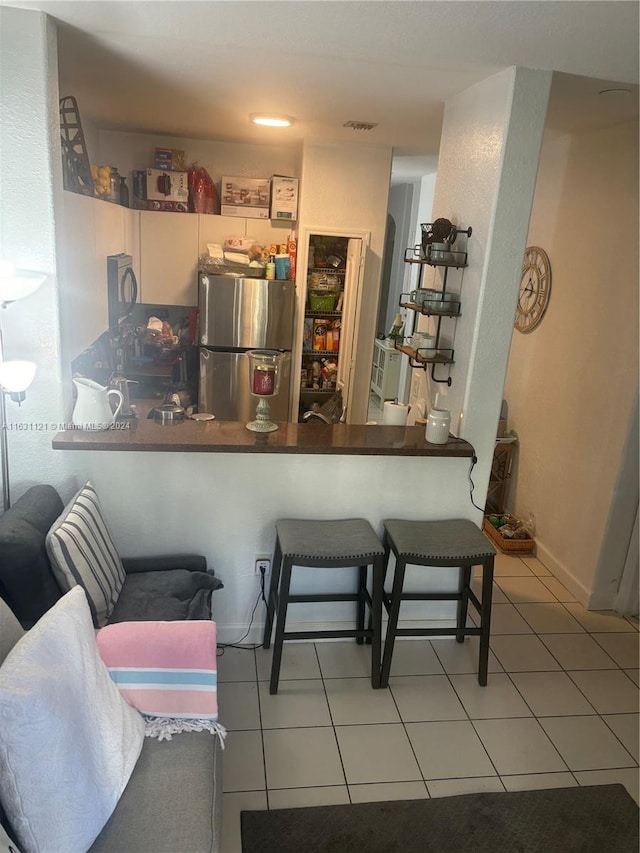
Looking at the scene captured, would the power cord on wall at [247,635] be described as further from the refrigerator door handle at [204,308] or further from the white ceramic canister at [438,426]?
the refrigerator door handle at [204,308]

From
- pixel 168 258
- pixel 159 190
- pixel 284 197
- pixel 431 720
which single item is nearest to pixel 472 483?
pixel 431 720

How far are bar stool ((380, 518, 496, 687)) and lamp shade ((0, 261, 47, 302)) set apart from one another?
164cm

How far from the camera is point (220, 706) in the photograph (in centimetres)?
239

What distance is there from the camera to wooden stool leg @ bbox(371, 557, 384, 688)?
8.00 ft

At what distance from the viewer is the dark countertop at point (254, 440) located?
93.0 inches

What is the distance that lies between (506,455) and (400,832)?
2613 mm

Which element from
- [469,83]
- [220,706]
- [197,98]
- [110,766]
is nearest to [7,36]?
[197,98]

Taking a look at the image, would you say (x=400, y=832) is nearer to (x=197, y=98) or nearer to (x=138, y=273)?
(x=197, y=98)

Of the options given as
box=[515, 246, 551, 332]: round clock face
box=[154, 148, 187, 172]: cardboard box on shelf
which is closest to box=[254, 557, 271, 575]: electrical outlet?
box=[515, 246, 551, 332]: round clock face

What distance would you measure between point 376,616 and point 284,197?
9.95ft

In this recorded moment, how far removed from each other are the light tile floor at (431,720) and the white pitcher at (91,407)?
1.16 meters

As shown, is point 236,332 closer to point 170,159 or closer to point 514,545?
point 170,159

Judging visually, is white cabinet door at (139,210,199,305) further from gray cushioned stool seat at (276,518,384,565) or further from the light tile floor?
the light tile floor

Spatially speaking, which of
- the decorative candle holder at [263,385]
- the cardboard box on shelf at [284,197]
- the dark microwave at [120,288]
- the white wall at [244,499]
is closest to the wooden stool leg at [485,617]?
the white wall at [244,499]
